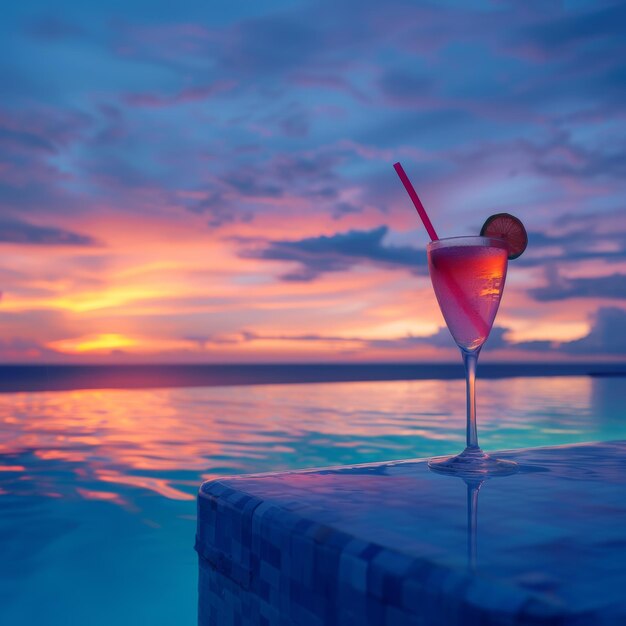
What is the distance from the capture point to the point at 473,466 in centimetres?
81

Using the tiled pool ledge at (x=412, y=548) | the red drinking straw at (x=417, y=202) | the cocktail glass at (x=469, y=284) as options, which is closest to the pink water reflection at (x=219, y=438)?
the red drinking straw at (x=417, y=202)

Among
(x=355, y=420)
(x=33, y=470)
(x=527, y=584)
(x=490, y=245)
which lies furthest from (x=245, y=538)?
(x=355, y=420)

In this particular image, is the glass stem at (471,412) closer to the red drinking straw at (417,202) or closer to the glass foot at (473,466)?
the glass foot at (473,466)

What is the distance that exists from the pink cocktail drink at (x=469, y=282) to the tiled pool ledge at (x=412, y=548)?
30cm

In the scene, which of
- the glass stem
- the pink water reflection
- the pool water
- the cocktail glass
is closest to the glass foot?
the glass stem

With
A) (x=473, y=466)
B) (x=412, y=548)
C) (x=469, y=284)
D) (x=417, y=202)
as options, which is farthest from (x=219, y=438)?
(x=412, y=548)

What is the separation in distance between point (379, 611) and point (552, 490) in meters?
0.33

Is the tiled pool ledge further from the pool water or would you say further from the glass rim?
the pool water

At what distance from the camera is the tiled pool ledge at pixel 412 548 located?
34 cm

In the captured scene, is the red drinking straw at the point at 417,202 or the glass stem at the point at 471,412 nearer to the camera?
the glass stem at the point at 471,412

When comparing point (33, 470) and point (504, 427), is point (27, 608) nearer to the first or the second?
point (33, 470)

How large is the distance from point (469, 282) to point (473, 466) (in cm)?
31

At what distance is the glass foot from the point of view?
767 mm

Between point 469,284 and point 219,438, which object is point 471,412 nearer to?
point 469,284
